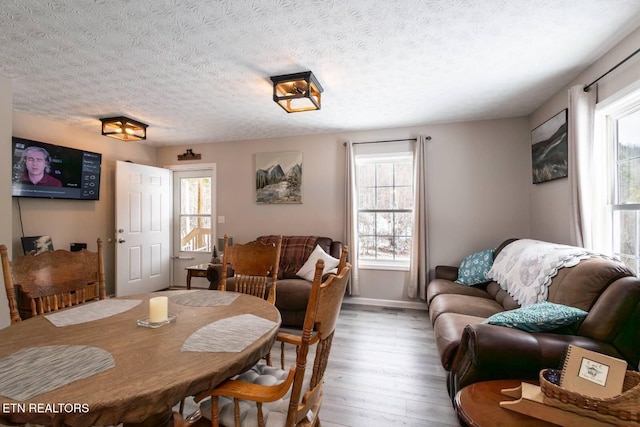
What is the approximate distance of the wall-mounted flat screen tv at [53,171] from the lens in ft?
10.2

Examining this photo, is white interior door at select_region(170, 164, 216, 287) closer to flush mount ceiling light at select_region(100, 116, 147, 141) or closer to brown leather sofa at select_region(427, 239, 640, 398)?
flush mount ceiling light at select_region(100, 116, 147, 141)

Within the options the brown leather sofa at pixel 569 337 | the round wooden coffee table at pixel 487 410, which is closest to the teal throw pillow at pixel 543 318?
the brown leather sofa at pixel 569 337

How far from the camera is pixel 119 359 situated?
37.6 inches

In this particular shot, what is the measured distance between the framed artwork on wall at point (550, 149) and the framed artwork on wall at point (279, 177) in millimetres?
2948

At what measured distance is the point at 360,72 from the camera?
243cm

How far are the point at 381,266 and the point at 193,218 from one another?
3264 mm

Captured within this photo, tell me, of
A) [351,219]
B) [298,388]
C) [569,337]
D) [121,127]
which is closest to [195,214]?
[121,127]

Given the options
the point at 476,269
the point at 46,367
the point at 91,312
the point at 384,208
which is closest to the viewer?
the point at 46,367

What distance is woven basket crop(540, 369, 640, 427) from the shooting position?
92 centimetres

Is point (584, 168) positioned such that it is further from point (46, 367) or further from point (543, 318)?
point (46, 367)

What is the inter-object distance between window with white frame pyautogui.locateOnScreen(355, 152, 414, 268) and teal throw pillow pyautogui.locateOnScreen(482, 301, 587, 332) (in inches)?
93.2

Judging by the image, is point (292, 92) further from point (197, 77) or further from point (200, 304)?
point (200, 304)

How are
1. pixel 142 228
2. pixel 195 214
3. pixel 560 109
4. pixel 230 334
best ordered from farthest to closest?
pixel 195 214, pixel 142 228, pixel 560 109, pixel 230 334

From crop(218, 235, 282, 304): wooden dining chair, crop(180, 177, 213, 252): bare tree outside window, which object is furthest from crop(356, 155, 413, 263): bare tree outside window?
crop(180, 177, 213, 252): bare tree outside window
